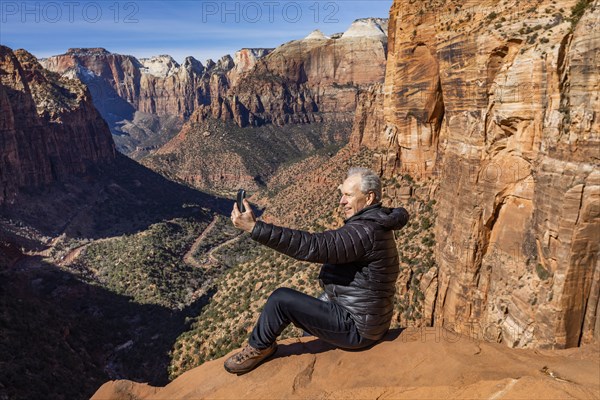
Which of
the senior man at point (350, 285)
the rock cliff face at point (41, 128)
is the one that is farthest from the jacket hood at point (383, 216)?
the rock cliff face at point (41, 128)

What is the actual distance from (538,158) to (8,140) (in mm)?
83156

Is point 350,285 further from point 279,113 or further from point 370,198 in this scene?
point 279,113

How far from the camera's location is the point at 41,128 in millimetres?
84438

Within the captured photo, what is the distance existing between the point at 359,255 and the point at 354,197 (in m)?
0.99

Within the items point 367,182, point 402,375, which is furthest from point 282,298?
point 367,182

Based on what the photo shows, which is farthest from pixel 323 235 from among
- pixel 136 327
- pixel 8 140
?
pixel 8 140

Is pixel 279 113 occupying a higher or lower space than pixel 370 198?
higher

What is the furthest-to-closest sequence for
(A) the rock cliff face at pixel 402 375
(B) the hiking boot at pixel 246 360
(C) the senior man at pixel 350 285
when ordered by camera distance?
1. (B) the hiking boot at pixel 246 360
2. (C) the senior man at pixel 350 285
3. (A) the rock cliff face at pixel 402 375

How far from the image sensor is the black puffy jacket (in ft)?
20.4

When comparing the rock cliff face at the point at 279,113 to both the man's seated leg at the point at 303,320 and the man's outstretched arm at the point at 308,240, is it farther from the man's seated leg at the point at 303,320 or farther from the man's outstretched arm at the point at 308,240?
the man's outstretched arm at the point at 308,240

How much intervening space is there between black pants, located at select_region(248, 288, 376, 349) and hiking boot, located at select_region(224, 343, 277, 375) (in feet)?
0.69

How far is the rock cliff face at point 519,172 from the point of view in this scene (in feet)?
56.0

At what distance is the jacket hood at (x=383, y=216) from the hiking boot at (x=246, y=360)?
295 centimetres

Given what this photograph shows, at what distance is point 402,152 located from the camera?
36.4 m
